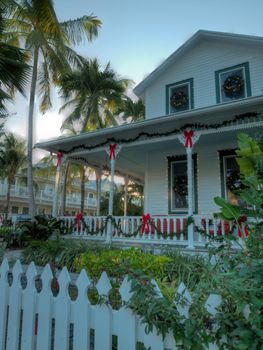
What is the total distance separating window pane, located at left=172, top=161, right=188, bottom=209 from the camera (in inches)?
380

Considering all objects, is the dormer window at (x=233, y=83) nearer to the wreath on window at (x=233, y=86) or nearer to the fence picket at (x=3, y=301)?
the wreath on window at (x=233, y=86)

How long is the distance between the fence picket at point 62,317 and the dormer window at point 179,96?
9.30 meters

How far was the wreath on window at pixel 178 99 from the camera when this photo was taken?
10.5 meters

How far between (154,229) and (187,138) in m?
2.86

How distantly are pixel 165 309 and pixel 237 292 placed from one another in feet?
1.50

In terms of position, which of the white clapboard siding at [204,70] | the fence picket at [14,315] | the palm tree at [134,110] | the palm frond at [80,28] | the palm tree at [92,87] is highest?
the palm frond at [80,28]

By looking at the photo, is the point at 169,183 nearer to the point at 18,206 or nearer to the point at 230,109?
the point at 230,109

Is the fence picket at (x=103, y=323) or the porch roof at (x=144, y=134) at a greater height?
the porch roof at (x=144, y=134)

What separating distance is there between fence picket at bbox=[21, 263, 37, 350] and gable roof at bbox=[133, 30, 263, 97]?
10.3 m

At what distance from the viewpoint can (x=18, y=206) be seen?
38.2 m

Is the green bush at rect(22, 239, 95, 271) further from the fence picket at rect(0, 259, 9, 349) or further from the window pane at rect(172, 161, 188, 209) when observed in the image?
the window pane at rect(172, 161, 188, 209)

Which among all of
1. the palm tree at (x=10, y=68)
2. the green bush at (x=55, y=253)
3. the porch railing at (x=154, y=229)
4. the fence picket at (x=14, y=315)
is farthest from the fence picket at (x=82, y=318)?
the porch railing at (x=154, y=229)

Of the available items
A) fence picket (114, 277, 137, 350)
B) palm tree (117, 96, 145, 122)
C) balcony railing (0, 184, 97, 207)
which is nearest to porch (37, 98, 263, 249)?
fence picket (114, 277, 137, 350)

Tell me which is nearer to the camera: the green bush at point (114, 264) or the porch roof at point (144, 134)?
the green bush at point (114, 264)
